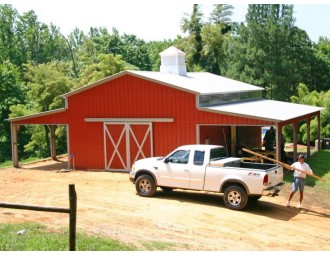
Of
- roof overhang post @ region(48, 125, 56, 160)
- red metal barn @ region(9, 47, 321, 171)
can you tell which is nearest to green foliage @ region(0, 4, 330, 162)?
roof overhang post @ region(48, 125, 56, 160)

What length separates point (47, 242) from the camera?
34.1 ft

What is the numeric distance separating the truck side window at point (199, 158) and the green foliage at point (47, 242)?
18.2ft

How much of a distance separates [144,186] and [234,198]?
3370 millimetres

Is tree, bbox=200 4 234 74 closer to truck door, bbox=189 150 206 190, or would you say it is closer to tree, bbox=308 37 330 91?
tree, bbox=308 37 330 91

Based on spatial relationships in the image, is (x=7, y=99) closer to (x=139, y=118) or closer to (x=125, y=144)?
(x=125, y=144)

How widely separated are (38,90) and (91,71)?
682cm

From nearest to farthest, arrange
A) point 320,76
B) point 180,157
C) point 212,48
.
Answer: point 180,157, point 320,76, point 212,48

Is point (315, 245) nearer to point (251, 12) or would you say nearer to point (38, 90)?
point (38, 90)

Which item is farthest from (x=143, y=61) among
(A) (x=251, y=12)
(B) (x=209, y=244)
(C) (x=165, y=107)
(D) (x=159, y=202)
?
(B) (x=209, y=244)


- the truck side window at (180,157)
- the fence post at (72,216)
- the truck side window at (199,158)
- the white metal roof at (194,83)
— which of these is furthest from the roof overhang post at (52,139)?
the fence post at (72,216)

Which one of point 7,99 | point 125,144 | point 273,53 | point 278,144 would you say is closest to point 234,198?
point 278,144

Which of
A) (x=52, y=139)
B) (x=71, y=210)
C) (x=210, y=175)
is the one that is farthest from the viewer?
(x=52, y=139)

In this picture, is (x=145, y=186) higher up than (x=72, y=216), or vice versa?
(x=72, y=216)

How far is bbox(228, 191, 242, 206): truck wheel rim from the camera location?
50.4ft
